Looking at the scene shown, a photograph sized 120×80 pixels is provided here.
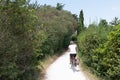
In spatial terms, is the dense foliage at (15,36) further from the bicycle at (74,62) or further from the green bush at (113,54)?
the bicycle at (74,62)

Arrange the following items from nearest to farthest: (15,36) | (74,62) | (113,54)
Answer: (15,36)
(113,54)
(74,62)

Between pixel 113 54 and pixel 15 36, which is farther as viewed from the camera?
pixel 113 54

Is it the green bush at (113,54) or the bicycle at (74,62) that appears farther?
the bicycle at (74,62)

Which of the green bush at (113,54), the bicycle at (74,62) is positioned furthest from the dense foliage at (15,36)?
the bicycle at (74,62)

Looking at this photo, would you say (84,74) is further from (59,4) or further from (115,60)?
(59,4)

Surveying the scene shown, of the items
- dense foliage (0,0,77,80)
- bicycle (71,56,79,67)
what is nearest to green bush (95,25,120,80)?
dense foliage (0,0,77,80)

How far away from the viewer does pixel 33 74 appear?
51.7 ft

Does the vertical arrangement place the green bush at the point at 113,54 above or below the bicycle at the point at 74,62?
above

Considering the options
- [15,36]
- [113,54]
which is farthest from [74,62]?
[15,36]

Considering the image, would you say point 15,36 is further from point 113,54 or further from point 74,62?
point 74,62

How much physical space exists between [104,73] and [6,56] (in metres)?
6.33

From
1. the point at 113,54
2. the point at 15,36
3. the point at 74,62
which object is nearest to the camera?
the point at 15,36

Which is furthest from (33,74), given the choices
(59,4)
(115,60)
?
(59,4)

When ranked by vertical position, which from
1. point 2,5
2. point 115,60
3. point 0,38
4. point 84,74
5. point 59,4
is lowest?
point 84,74
